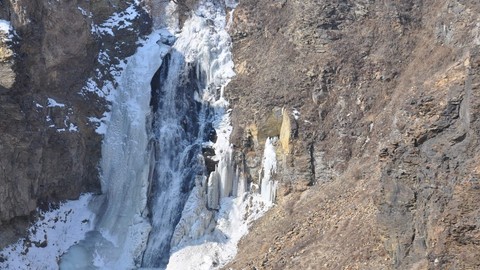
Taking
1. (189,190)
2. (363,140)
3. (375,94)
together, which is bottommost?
(189,190)

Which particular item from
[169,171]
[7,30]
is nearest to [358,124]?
[169,171]

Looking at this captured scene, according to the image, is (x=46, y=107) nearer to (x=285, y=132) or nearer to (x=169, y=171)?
(x=169, y=171)

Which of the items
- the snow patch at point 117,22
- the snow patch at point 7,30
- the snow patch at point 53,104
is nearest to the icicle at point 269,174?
the snow patch at point 53,104

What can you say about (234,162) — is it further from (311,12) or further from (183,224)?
(311,12)

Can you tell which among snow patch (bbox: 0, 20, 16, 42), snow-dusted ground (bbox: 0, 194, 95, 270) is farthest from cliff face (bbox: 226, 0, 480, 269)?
snow patch (bbox: 0, 20, 16, 42)

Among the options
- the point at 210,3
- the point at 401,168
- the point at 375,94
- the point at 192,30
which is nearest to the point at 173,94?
the point at 192,30

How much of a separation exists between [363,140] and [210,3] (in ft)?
35.6

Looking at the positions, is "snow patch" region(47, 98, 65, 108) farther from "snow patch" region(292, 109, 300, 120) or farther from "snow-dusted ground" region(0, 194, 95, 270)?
"snow patch" region(292, 109, 300, 120)

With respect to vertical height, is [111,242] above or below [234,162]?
below

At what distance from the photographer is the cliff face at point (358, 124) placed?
11297 mm

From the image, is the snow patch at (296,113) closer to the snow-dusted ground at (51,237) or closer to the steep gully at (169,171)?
the steep gully at (169,171)

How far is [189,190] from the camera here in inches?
903

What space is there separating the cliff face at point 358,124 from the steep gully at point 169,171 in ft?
2.86

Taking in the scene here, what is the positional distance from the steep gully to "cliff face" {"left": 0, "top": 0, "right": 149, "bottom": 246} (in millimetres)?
947
